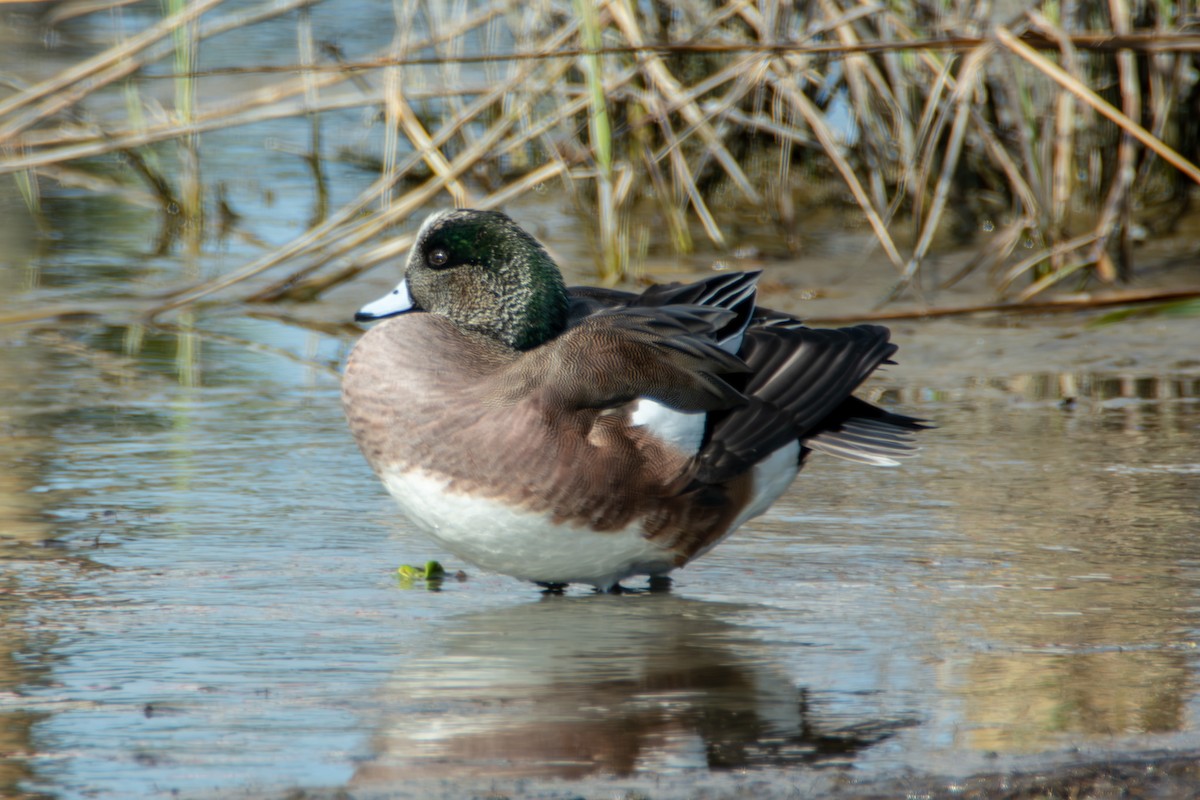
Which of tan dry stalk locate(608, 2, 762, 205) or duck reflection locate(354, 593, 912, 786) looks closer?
duck reflection locate(354, 593, 912, 786)

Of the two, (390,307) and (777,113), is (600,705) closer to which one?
(390,307)

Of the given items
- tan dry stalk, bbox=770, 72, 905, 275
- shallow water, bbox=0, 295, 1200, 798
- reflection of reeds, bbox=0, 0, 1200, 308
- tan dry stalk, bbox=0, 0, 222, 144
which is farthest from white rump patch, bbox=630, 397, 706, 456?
tan dry stalk, bbox=0, 0, 222, 144

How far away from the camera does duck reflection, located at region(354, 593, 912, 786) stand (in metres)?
2.45

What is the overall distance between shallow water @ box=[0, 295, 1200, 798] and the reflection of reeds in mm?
1185

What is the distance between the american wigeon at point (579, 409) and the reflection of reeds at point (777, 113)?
170 centimetres

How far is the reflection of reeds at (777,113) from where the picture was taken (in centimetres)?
573

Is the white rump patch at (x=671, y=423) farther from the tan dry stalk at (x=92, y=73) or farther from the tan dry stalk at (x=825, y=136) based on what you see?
the tan dry stalk at (x=92, y=73)

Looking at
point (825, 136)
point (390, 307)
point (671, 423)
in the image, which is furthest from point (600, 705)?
point (825, 136)

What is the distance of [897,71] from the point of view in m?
6.32

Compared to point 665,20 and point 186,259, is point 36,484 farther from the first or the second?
point 665,20

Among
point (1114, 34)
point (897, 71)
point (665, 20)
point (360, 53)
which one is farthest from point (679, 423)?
point (360, 53)

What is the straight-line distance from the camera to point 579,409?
11.0 feet

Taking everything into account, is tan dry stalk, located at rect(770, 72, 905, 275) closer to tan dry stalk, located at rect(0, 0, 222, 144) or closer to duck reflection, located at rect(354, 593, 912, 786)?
tan dry stalk, located at rect(0, 0, 222, 144)

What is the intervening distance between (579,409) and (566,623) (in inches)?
16.7
